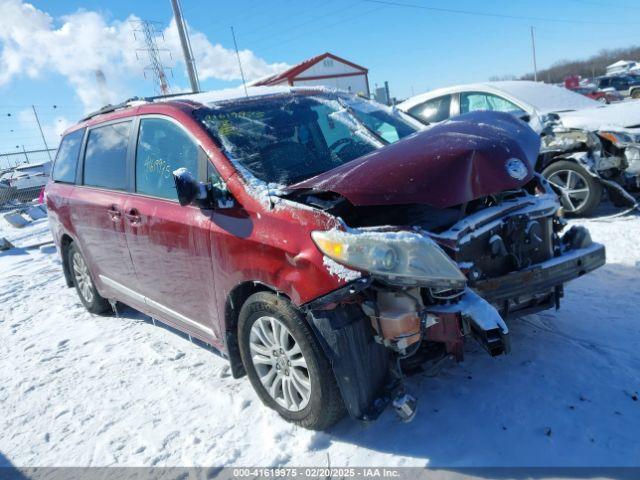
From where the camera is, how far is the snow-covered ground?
235 centimetres

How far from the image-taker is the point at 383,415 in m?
2.67

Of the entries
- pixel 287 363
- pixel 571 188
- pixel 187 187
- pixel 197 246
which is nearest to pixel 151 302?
pixel 197 246

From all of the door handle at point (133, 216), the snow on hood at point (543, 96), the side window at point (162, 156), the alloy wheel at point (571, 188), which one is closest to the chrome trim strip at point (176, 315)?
the door handle at point (133, 216)

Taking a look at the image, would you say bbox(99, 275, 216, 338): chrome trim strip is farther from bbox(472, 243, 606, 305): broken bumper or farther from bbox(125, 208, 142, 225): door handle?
bbox(472, 243, 606, 305): broken bumper

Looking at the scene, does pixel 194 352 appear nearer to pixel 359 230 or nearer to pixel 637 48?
pixel 359 230

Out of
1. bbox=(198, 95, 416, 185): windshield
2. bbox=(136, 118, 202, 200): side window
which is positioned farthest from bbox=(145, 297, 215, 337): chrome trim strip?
bbox=(198, 95, 416, 185): windshield

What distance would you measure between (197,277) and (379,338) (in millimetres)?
1333

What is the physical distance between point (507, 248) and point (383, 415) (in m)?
1.18

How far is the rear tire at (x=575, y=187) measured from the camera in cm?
556

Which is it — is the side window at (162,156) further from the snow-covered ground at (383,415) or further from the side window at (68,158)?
the side window at (68,158)

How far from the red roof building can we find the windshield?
25.9 metres

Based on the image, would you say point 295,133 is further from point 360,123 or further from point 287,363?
point 287,363

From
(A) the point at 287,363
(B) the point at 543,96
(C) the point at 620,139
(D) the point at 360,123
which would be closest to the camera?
(A) the point at 287,363

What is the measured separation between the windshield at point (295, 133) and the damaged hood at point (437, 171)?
0.46m
